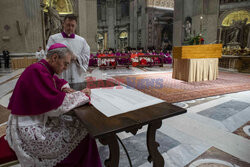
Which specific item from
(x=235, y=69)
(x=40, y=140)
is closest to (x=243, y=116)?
(x=40, y=140)

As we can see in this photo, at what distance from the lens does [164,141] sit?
239 cm

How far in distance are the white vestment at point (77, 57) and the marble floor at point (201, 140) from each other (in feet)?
4.02

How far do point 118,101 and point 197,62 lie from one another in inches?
234

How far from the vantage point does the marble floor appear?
197 centimetres

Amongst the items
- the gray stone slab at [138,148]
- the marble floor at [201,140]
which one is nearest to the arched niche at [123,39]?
the marble floor at [201,140]

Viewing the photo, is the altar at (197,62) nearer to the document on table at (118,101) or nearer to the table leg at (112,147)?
the document on table at (118,101)

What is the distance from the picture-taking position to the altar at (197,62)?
6258 millimetres

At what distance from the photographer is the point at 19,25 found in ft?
34.6

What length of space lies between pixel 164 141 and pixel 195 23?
14.2m

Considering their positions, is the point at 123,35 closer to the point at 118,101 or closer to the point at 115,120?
the point at 118,101

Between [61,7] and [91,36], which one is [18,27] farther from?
[91,36]

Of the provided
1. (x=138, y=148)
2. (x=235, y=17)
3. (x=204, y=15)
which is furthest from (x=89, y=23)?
(x=138, y=148)

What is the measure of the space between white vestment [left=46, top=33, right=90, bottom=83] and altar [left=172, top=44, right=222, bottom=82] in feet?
14.1

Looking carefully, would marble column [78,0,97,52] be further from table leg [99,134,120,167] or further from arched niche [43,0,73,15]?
table leg [99,134,120,167]
